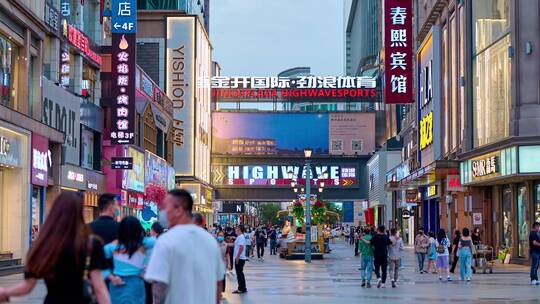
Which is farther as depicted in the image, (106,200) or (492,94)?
(492,94)

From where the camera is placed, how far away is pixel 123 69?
43969mm

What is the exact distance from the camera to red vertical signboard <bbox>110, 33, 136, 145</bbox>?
43938 mm

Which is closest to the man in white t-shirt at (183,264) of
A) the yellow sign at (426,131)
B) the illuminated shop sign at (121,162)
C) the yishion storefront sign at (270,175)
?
the illuminated shop sign at (121,162)

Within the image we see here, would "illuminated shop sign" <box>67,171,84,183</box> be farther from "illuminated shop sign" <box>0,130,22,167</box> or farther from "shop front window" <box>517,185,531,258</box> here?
"shop front window" <box>517,185,531,258</box>

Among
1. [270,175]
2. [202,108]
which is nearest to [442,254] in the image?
[202,108]

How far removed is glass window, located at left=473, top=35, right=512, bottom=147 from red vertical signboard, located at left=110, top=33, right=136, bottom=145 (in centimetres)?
1507

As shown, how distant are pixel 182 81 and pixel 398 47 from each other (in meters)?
22.0

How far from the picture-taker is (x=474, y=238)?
3512 cm

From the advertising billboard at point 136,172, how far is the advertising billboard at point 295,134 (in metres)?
38.5

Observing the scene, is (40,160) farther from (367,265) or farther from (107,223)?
(107,223)

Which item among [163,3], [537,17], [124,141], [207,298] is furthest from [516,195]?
[163,3]

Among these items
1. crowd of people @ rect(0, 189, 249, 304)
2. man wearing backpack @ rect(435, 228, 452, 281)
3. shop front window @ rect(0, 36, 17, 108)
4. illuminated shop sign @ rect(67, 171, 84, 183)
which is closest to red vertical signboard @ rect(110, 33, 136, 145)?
illuminated shop sign @ rect(67, 171, 84, 183)

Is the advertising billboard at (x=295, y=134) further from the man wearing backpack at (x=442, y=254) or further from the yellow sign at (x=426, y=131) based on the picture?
the man wearing backpack at (x=442, y=254)

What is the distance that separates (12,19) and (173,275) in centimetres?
2530
